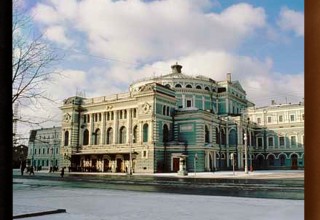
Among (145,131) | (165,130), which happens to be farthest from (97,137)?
(165,130)

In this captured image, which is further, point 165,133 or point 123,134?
point 123,134

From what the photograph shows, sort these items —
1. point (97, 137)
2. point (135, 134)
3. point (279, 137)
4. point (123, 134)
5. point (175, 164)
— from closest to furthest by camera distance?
1. point (175, 164)
2. point (135, 134)
3. point (123, 134)
4. point (97, 137)
5. point (279, 137)

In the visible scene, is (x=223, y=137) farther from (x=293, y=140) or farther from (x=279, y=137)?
(x=293, y=140)

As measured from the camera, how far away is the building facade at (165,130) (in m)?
58.7

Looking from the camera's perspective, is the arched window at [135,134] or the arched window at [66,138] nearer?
the arched window at [135,134]

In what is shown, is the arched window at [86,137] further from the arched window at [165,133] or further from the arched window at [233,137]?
the arched window at [233,137]

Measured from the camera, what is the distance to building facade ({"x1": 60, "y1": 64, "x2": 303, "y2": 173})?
2309 inches

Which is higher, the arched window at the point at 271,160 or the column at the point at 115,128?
the column at the point at 115,128

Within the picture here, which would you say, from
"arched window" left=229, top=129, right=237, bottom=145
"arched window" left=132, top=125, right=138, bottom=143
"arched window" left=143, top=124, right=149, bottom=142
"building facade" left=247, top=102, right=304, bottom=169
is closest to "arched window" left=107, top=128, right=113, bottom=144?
"arched window" left=132, top=125, right=138, bottom=143

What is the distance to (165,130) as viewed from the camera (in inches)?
→ 2413

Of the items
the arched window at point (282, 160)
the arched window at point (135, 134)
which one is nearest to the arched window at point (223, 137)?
the arched window at point (282, 160)

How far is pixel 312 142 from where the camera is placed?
2.33m
